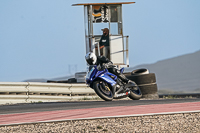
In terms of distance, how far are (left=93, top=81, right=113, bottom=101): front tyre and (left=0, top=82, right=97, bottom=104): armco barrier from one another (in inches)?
122

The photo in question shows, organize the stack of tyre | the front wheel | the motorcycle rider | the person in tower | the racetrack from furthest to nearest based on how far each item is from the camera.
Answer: the person in tower < the stack of tyre < the front wheel < the motorcycle rider < the racetrack

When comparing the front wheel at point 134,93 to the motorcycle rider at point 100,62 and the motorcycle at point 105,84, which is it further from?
the motorcycle rider at point 100,62

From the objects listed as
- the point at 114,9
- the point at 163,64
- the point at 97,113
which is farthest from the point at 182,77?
the point at 97,113

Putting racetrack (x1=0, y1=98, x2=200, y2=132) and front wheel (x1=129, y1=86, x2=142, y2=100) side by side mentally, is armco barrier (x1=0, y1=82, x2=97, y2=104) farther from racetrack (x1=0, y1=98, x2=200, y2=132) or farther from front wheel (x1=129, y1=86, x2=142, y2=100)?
racetrack (x1=0, y1=98, x2=200, y2=132)

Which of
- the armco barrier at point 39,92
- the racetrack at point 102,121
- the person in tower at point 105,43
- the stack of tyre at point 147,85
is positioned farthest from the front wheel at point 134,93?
the person in tower at point 105,43

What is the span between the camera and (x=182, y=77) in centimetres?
12375

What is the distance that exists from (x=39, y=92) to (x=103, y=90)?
3.22 m

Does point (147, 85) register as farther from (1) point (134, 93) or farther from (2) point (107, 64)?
(2) point (107, 64)

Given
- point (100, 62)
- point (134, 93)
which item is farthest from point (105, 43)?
point (100, 62)

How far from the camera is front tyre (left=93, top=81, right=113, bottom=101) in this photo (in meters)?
11.2

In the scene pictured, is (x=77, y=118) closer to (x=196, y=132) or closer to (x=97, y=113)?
(x=97, y=113)

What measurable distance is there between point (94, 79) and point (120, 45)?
7.31m

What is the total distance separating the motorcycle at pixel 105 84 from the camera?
11.3 m

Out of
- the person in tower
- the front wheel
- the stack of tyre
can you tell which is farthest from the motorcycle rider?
the person in tower
